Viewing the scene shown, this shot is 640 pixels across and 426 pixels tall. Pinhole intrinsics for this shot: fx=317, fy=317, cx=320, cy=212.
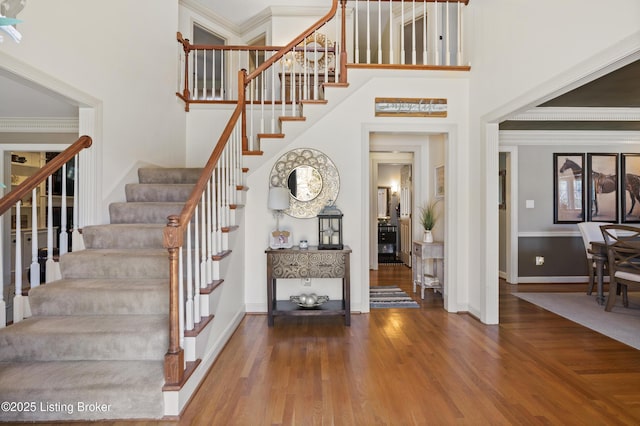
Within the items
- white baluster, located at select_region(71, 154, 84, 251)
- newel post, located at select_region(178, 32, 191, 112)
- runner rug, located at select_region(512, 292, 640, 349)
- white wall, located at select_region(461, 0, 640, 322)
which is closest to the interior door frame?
runner rug, located at select_region(512, 292, 640, 349)

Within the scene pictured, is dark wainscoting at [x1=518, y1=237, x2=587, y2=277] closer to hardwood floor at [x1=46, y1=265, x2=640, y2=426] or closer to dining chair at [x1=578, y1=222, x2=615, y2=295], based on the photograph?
dining chair at [x1=578, y1=222, x2=615, y2=295]

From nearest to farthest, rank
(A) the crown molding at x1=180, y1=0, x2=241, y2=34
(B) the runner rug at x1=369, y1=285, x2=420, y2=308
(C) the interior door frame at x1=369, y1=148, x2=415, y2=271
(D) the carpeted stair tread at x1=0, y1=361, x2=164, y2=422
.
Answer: (D) the carpeted stair tread at x1=0, y1=361, x2=164, y2=422 < (B) the runner rug at x1=369, y1=285, x2=420, y2=308 < (A) the crown molding at x1=180, y1=0, x2=241, y2=34 < (C) the interior door frame at x1=369, y1=148, x2=415, y2=271

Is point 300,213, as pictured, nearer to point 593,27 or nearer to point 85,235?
point 85,235

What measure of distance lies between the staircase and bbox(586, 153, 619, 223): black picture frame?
6.55 meters

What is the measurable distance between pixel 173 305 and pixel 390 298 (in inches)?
124

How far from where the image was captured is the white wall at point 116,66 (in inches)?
93.4

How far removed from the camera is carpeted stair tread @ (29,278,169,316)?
7.52ft

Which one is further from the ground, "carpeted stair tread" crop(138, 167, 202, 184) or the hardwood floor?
"carpeted stair tread" crop(138, 167, 202, 184)

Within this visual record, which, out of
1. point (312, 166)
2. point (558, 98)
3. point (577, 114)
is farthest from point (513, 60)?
point (577, 114)

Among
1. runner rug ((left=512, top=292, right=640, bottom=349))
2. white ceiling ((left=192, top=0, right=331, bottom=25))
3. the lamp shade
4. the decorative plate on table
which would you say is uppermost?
white ceiling ((left=192, top=0, right=331, bottom=25))

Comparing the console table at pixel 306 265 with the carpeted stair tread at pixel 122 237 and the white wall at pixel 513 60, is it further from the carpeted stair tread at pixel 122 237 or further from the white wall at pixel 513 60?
the white wall at pixel 513 60

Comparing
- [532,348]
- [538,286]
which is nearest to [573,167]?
[538,286]

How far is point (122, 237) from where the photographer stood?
9.26 ft

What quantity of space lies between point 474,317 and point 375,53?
6461 mm
